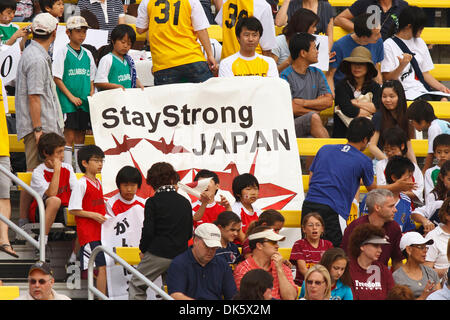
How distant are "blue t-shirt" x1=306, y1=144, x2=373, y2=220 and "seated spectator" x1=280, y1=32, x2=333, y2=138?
64.4 inches

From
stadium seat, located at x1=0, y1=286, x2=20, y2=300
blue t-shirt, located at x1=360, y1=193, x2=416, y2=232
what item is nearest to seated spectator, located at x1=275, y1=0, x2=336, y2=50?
blue t-shirt, located at x1=360, y1=193, x2=416, y2=232

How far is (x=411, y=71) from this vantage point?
14.1 metres

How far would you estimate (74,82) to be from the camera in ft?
40.8

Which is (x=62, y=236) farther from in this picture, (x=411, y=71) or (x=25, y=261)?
(x=411, y=71)

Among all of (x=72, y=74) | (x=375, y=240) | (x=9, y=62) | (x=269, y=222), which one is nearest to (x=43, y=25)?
(x=72, y=74)

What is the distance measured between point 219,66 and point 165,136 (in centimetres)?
122

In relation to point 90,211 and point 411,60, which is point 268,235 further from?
point 411,60

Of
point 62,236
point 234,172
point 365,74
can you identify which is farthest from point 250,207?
point 365,74

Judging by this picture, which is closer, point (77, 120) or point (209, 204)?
point (209, 204)

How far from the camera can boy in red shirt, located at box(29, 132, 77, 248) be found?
10914 mm

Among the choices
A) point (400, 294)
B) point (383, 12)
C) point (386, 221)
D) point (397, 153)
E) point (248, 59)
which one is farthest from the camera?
point (383, 12)

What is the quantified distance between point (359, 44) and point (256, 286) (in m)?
5.63

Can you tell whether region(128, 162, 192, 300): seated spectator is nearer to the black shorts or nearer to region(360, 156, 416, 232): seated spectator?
region(360, 156, 416, 232): seated spectator

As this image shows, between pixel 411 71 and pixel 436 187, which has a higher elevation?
pixel 411 71
